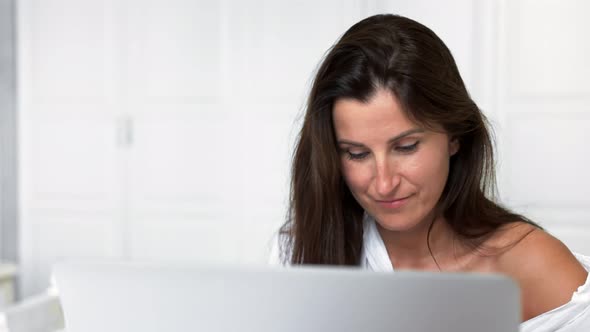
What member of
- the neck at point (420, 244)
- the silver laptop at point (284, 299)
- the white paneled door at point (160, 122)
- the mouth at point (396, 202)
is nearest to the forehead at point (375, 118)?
the mouth at point (396, 202)

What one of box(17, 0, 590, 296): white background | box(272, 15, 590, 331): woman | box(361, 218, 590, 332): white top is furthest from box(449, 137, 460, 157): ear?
box(17, 0, 590, 296): white background

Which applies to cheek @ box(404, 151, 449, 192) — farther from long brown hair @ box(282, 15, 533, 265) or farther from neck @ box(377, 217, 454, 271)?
neck @ box(377, 217, 454, 271)

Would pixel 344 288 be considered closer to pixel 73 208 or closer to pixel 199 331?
pixel 199 331

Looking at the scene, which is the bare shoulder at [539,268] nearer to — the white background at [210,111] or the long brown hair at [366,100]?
the long brown hair at [366,100]

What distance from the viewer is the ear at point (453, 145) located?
1.43 metres

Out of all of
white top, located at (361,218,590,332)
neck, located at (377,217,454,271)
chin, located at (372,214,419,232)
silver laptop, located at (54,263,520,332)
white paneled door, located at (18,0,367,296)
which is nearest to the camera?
silver laptop, located at (54,263,520,332)

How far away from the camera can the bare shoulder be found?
134cm

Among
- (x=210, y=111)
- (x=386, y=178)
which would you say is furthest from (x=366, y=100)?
(x=210, y=111)

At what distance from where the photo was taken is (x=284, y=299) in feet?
1.88

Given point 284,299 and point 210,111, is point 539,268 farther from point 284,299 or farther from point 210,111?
point 210,111

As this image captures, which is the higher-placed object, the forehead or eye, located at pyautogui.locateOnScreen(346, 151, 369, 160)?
the forehead

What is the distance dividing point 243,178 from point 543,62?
1.54 metres

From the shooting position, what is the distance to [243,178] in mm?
3688

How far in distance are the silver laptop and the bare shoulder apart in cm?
84
